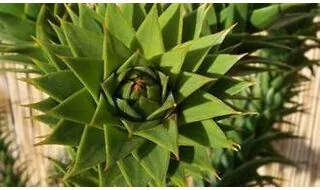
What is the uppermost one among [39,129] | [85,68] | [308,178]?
[85,68]

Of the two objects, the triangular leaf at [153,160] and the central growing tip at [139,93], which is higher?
the central growing tip at [139,93]

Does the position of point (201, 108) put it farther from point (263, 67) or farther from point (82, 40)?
point (263, 67)

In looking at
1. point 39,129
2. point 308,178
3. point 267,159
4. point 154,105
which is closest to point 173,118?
point 154,105

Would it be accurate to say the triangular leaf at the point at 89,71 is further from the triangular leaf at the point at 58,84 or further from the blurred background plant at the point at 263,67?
the blurred background plant at the point at 263,67

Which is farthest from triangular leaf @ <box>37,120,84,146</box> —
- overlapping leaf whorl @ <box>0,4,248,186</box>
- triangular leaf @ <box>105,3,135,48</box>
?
triangular leaf @ <box>105,3,135,48</box>

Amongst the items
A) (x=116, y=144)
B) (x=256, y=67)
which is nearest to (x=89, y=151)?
(x=116, y=144)

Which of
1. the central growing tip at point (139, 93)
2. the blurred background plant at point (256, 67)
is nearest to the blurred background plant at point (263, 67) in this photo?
the blurred background plant at point (256, 67)

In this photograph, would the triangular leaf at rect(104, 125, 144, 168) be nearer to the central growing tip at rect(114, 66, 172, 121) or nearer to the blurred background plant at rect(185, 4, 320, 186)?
the central growing tip at rect(114, 66, 172, 121)

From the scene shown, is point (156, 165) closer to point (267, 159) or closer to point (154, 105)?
point (154, 105)

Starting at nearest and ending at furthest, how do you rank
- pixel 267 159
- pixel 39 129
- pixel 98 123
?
pixel 98 123, pixel 267 159, pixel 39 129
